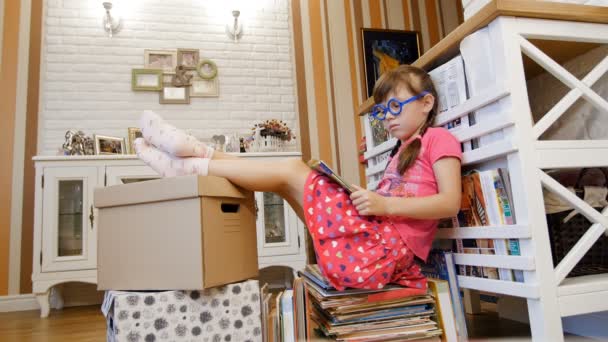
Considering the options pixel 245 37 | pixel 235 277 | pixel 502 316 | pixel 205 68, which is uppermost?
pixel 245 37

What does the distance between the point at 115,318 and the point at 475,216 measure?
1.01 m

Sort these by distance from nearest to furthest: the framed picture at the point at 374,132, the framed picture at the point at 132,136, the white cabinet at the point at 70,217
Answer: the framed picture at the point at 374,132
the white cabinet at the point at 70,217
the framed picture at the point at 132,136

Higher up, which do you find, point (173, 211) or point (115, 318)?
point (173, 211)

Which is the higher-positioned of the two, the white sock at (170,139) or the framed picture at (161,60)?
the framed picture at (161,60)

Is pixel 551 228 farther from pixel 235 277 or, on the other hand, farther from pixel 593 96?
pixel 235 277

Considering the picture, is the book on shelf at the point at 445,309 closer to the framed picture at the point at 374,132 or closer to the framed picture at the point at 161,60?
the framed picture at the point at 374,132

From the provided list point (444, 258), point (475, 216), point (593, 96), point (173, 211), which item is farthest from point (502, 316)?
point (173, 211)

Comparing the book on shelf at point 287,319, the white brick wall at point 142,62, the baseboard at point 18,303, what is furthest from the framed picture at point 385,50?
the baseboard at point 18,303

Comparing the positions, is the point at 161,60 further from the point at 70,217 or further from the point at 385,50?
the point at 385,50

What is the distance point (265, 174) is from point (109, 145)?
6.38 feet

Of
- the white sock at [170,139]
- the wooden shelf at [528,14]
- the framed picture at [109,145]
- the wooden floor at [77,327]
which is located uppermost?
the framed picture at [109,145]

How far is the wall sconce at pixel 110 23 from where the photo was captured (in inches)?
122

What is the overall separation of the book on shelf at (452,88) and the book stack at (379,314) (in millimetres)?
459

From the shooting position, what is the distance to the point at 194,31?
3.28m
